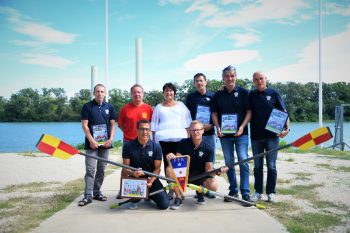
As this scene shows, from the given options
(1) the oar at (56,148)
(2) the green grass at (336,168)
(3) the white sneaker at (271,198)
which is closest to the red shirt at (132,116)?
(1) the oar at (56,148)

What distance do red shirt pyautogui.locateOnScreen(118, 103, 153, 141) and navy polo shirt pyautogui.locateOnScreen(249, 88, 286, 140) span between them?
1717mm

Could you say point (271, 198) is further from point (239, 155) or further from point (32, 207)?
point (32, 207)

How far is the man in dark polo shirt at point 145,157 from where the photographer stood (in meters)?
4.48

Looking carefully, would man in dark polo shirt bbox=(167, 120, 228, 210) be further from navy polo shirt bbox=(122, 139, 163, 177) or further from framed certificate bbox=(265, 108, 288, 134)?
framed certificate bbox=(265, 108, 288, 134)

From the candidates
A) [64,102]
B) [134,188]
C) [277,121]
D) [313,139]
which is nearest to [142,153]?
[134,188]

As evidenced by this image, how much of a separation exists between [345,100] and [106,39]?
171 feet

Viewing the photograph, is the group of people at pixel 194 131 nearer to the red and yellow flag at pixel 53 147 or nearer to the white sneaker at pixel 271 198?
the white sneaker at pixel 271 198

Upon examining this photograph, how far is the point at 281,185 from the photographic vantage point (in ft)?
20.8

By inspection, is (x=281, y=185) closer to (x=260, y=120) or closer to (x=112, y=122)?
(x=260, y=120)

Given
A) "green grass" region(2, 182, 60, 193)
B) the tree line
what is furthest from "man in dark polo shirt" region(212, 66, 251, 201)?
the tree line

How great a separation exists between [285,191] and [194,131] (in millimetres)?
2512

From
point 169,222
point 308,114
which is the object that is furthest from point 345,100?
point 169,222

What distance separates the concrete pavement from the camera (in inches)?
142

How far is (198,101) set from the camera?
4996mm
